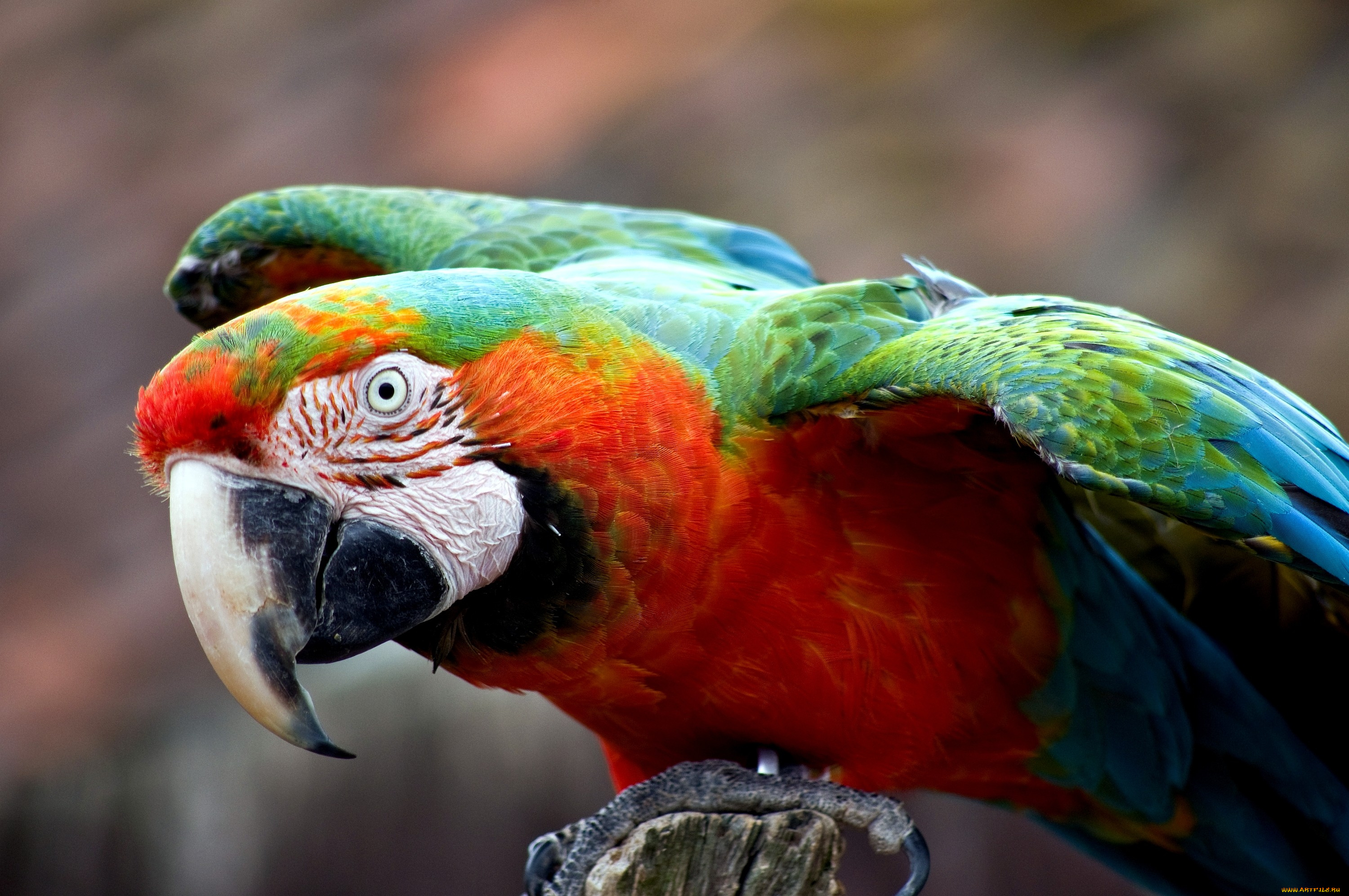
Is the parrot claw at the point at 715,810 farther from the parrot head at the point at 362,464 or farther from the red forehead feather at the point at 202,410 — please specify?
the red forehead feather at the point at 202,410

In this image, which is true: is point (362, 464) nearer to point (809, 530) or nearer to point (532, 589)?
point (532, 589)

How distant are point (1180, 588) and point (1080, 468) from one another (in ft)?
3.82

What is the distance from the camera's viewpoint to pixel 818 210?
16.4 ft

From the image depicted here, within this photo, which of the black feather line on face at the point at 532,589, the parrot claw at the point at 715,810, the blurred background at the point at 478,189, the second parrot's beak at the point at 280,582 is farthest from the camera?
the blurred background at the point at 478,189

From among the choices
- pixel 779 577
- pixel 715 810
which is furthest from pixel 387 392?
pixel 715 810

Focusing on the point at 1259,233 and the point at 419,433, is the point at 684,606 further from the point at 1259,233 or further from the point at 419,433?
the point at 1259,233

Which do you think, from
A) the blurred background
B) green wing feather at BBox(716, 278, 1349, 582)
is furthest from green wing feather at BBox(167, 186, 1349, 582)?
the blurred background

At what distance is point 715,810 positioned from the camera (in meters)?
2.04

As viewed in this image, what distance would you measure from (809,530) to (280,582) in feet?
2.75

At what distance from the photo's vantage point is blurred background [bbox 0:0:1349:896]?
173 inches

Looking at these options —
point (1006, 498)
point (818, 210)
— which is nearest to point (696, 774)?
point (1006, 498)

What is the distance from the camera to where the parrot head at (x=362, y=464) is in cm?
161

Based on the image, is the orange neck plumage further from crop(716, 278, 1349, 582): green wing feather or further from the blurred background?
the blurred background

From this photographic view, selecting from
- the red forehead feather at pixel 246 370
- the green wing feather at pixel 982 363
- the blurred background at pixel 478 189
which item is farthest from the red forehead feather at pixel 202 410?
the blurred background at pixel 478 189
